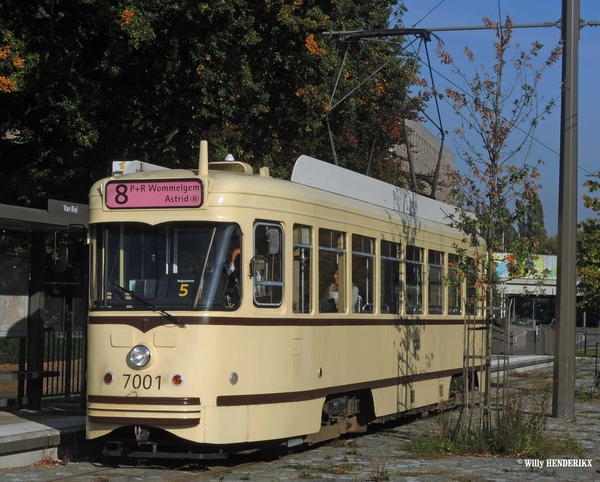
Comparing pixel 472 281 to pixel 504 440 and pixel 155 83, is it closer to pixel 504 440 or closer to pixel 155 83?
pixel 504 440

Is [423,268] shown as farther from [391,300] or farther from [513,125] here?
[513,125]

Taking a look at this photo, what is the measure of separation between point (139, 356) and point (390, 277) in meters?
4.42

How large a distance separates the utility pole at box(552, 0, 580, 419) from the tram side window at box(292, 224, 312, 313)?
530 centimetres

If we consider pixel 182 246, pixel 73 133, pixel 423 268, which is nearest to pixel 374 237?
pixel 423 268

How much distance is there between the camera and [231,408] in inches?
392

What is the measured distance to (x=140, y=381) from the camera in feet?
32.7

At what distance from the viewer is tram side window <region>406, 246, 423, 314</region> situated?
14117 millimetres

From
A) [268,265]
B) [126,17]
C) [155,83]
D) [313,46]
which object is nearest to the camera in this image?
[268,265]

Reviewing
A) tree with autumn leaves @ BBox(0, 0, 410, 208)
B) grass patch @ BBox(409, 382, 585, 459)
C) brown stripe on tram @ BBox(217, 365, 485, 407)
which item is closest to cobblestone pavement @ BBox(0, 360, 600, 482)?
grass patch @ BBox(409, 382, 585, 459)

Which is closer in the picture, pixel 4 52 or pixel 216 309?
pixel 216 309

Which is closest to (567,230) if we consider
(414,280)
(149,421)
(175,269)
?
(414,280)

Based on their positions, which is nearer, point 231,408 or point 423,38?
point 231,408

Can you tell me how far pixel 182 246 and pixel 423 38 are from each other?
7.07 m

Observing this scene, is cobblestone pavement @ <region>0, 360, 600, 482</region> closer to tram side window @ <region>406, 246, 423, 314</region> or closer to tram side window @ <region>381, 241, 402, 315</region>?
tram side window @ <region>381, 241, 402, 315</region>
